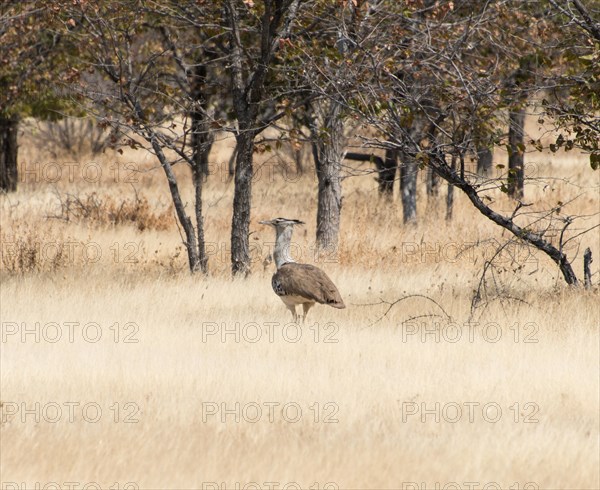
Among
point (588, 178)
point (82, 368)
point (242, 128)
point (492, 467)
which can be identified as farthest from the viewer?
point (588, 178)

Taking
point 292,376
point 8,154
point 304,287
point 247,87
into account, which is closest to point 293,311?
point 304,287

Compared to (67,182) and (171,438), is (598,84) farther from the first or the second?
(67,182)

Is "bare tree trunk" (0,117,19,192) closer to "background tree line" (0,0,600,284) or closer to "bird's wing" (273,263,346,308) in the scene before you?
"background tree line" (0,0,600,284)

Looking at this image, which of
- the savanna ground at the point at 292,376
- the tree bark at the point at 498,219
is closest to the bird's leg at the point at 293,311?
the savanna ground at the point at 292,376

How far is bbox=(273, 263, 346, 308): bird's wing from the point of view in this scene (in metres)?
10.2

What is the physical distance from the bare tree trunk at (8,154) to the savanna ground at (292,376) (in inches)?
456

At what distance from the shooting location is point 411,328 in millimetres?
10656

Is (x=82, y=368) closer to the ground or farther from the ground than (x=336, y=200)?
closer to the ground

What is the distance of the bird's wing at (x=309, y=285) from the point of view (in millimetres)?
10219

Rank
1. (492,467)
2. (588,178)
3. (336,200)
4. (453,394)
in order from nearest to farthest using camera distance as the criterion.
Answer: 1. (492,467)
2. (453,394)
3. (336,200)
4. (588,178)

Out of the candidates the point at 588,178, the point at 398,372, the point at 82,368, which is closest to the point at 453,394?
the point at 398,372

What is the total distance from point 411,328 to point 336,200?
511 cm

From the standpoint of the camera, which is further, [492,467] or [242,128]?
[242,128]

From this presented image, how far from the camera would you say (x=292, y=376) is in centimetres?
844
